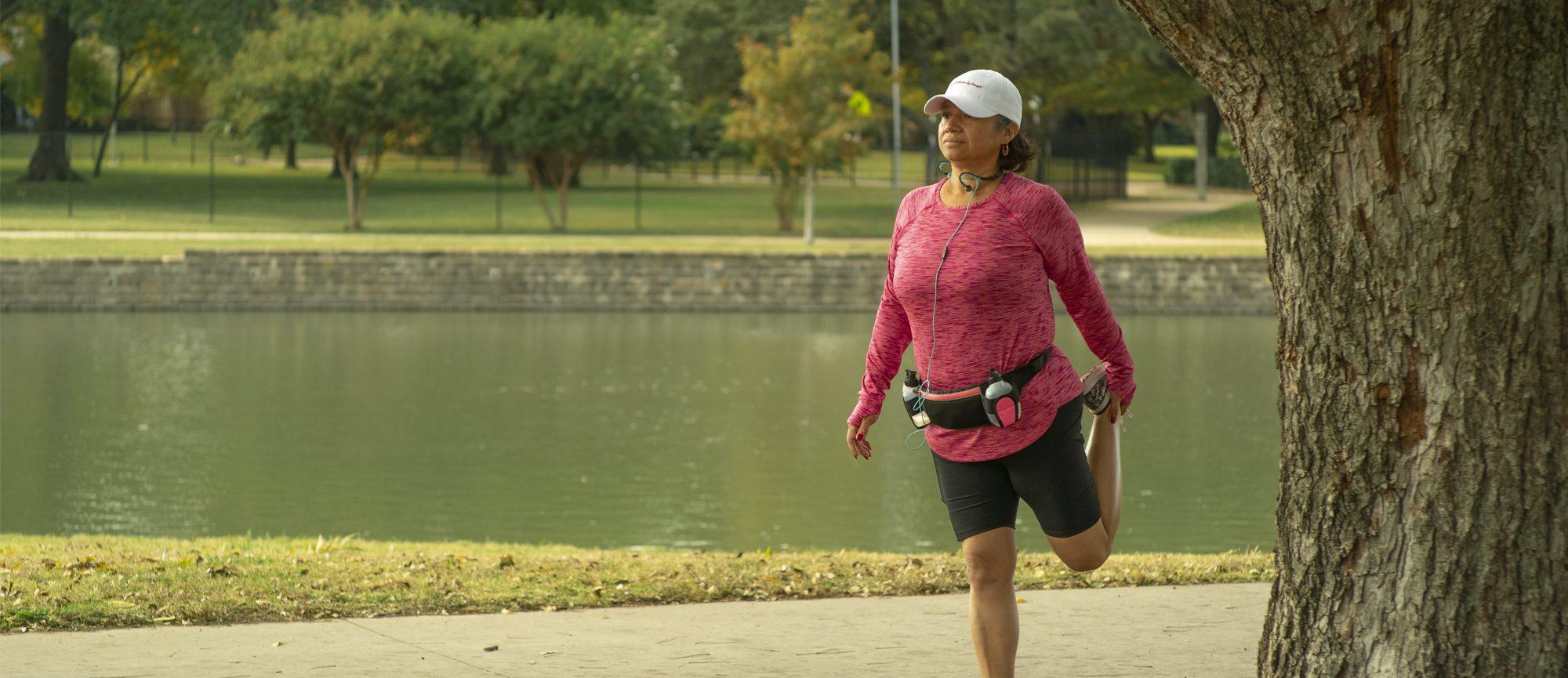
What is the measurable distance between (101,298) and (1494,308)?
76.6 feet

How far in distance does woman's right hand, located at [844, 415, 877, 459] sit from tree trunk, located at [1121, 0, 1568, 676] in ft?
3.71

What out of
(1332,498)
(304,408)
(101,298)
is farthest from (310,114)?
(1332,498)

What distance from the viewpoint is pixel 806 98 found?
32.4 metres

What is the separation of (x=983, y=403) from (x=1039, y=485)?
0.88ft

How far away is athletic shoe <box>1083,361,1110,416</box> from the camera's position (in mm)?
4578

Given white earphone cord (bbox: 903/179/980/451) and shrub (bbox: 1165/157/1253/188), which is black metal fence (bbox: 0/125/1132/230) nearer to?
shrub (bbox: 1165/157/1253/188)

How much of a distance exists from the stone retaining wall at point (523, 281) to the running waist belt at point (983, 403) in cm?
2134

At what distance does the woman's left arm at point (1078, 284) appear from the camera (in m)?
4.33

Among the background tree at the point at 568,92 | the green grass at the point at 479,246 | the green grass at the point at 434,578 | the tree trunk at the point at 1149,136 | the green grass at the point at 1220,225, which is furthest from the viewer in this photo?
the tree trunk at the point at 1149,136

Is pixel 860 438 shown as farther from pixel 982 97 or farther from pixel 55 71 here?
pixel 55 71

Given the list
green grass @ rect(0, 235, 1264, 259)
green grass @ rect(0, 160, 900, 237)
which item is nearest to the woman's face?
green grass @ rect(0, 235, 1264, 259)

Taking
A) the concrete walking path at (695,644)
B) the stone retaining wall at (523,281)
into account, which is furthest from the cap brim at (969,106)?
the stone retaining wall at (523,281)

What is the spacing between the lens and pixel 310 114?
34781 millimetres

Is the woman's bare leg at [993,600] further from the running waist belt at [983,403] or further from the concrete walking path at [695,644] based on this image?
the concrete walking path at [695,644]
